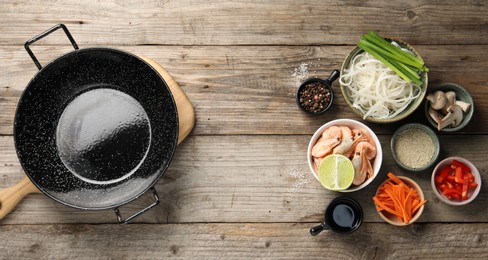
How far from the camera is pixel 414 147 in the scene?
1.81 meters

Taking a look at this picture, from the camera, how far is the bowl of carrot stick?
5.75ft

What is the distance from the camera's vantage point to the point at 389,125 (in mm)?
1864

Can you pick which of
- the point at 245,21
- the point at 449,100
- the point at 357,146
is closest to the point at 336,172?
the point at 357,146

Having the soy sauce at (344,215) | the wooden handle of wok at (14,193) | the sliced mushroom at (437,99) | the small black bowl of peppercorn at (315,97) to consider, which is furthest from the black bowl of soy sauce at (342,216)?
the wooden handle of wok at (14,193)

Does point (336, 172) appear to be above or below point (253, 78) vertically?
below

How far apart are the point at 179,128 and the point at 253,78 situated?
0.33m

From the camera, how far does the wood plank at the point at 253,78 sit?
1.86m

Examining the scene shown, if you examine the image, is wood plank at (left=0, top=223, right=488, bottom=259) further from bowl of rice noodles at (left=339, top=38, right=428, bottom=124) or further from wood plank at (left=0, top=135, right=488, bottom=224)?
bowl of rice noodles at (left=339, top=38, right=428, bottom=124)

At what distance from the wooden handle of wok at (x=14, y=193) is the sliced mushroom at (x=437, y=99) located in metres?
1.40

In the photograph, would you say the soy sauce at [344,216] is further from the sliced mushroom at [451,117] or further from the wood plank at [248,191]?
the sliced mushroom at [451,117]

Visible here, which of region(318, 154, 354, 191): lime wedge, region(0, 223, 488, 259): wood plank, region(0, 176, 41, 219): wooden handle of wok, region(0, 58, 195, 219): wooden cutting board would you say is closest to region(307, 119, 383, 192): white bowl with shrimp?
region(318, 154, 354, 191): lime wedge

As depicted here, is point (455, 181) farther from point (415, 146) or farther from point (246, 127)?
point (246, 127)

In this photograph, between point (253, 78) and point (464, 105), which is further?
point (253, 78)

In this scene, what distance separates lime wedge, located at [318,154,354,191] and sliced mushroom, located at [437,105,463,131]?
1.17 feet
